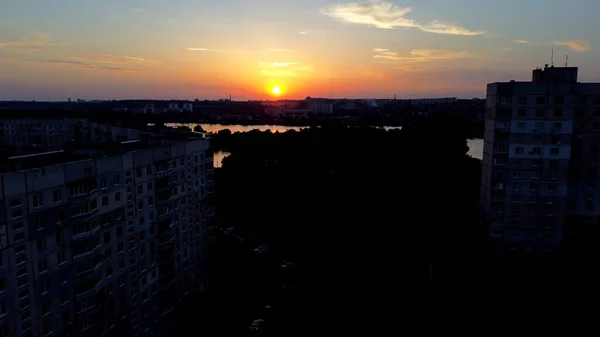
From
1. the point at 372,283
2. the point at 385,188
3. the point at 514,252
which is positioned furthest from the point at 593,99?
the point at 385,188

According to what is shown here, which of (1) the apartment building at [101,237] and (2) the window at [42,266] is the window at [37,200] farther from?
(2) the window at [42,266]

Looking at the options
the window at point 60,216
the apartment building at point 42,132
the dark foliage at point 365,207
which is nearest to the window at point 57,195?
the window at point 60,216

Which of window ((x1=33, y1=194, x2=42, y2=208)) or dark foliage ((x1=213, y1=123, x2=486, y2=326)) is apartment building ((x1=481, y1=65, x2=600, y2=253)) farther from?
window ((x1=33, y1=194, x2=42, y2=208))

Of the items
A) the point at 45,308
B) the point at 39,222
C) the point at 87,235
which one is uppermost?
the point at 39,222

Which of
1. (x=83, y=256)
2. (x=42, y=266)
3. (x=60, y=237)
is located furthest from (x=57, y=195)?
(x=83, y=256)

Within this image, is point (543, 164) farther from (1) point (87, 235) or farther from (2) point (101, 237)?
(1) point (87, 235)
